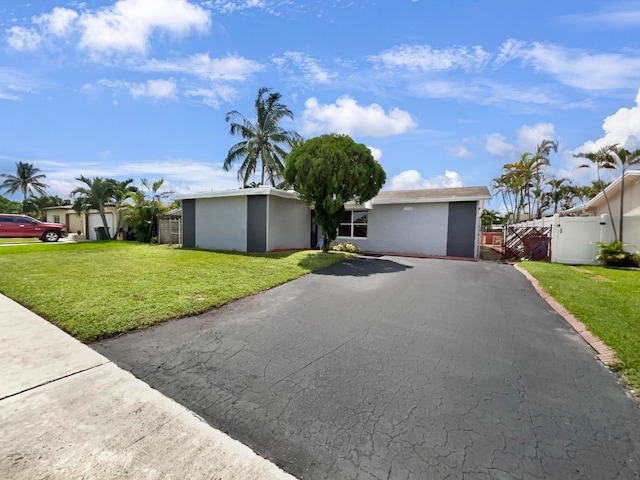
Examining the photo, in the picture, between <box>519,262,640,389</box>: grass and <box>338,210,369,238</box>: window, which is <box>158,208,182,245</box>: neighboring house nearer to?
<box>338,210,369,238</box>: window

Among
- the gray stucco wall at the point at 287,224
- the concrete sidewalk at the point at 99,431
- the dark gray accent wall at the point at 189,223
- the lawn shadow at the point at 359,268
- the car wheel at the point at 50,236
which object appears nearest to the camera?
the concrete sidewalk at the point at 99,431

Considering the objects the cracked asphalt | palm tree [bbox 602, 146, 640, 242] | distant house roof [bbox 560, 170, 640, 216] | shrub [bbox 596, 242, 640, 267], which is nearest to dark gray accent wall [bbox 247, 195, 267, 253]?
the cracked asphalt

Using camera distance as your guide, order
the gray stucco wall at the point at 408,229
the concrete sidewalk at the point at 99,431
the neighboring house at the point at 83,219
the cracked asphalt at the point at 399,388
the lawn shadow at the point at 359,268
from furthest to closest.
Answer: the neighboring house at the point at 83,219, the gray stucco wall at the point at 408,229, the lawn shadow at the point at 359,268, the cracked asphalt at the point at 399,388, the concrete sidewalk at the point at 99,431

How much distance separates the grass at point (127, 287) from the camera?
4988 millimetres

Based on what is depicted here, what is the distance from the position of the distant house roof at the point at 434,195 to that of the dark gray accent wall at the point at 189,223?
33.3 ft

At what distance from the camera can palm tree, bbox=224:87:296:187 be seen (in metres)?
23.1

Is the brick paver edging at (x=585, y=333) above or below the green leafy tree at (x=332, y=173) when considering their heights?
below

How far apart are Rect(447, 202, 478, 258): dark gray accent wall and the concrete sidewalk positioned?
14.7m

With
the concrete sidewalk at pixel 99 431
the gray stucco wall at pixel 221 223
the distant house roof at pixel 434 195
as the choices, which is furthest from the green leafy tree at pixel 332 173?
the concrete sidewalk at pixel 99 431

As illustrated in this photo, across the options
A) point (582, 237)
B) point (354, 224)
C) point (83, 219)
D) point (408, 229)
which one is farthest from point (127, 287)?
point (83, 219)

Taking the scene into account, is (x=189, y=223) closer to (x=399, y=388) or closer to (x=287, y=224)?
(x=287, y=224)

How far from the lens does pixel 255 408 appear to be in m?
2.82

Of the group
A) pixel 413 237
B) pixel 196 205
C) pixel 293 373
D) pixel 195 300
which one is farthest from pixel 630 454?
pixel 196 205

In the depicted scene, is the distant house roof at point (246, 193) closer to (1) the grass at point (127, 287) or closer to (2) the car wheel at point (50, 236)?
(1) the grass at point (127, 287)
